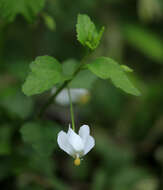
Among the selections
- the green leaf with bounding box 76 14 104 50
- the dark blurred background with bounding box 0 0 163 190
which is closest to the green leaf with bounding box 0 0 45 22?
the green leaf with bounding box 76 14 104 50

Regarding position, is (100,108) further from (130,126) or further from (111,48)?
(111,48)

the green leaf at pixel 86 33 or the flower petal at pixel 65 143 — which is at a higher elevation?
the green leaf at pixel 86 33

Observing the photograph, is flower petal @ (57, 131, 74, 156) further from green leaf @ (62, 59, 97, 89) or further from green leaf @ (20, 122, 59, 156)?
green leaf @ (62, 59, 97, 89)

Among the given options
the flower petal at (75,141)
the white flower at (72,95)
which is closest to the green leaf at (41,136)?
the white flower at (72,95)

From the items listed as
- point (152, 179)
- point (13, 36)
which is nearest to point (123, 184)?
point (152, 179)

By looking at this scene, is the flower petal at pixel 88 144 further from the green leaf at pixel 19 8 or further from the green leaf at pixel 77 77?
the green leaf at pixel 19 8
